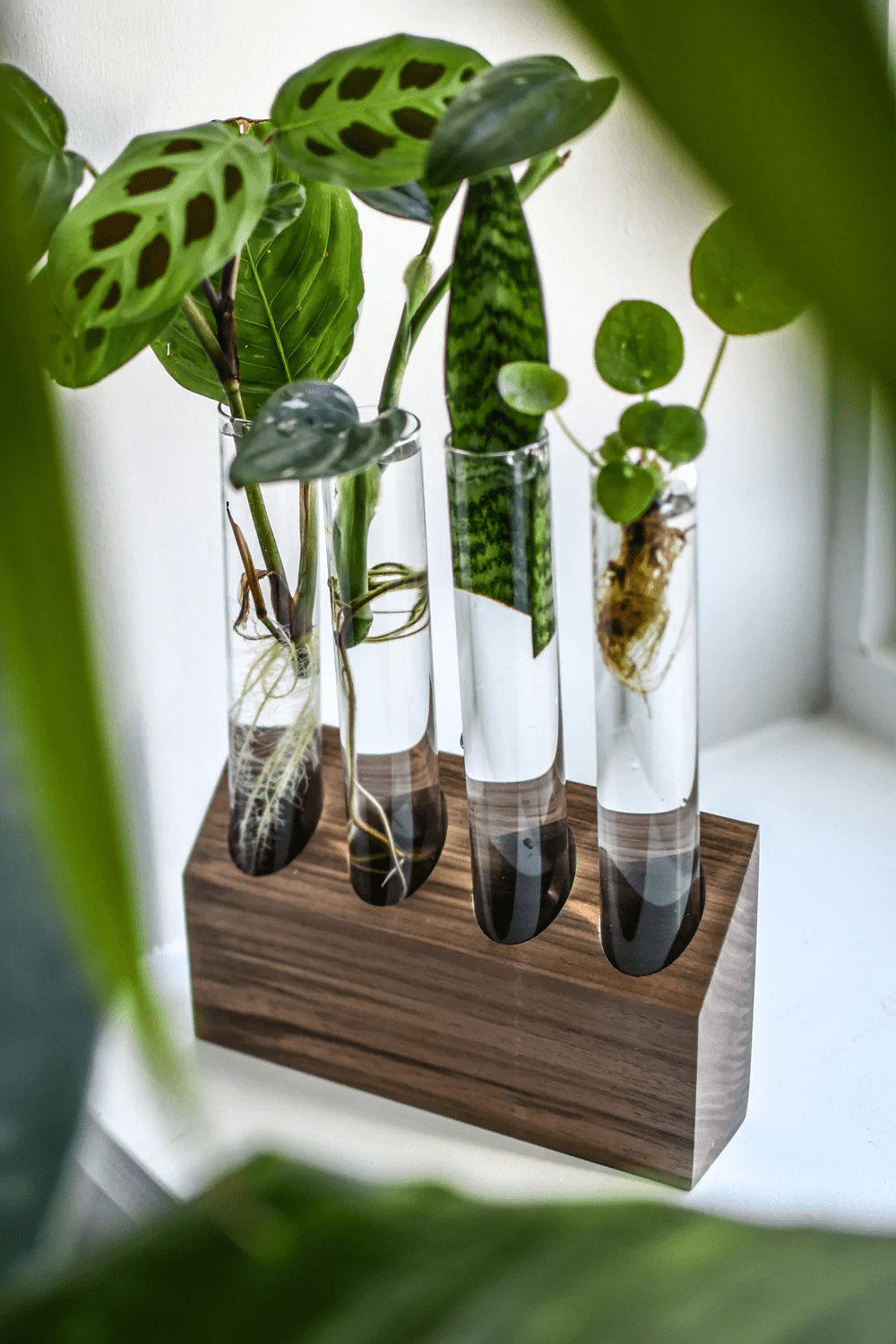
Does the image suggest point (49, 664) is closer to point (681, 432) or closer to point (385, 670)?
point (681, 432)

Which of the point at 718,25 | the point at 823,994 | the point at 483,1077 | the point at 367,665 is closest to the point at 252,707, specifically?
the point at 367,665

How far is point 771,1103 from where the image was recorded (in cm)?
71

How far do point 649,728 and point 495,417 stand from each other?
5.9 inches

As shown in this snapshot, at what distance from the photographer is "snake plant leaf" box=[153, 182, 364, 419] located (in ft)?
2.04

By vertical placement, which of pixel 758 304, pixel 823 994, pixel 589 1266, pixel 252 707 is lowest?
pixel 823 994

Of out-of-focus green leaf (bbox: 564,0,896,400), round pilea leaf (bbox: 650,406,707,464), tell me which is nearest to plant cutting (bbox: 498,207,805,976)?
round pilea leaf (bbox: 650,406,707,464)

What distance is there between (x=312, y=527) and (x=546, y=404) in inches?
7.0

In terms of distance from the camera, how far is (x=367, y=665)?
2.06ft

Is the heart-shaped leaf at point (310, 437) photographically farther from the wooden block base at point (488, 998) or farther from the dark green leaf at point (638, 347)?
the wooden block base at point (488, 998)

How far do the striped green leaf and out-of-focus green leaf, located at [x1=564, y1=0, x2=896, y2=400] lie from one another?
1.58 feet

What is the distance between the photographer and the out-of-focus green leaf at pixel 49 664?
0.15 ft

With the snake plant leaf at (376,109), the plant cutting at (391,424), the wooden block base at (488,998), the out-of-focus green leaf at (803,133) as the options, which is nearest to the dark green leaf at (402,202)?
the plant cutting at (391,424)

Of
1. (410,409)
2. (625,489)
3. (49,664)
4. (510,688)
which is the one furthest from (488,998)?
(49,664)

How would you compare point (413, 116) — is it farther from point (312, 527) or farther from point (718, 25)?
point (718, 25)
